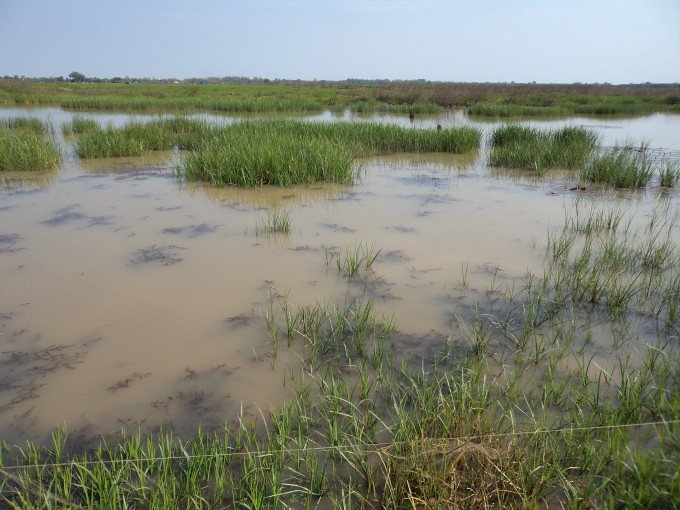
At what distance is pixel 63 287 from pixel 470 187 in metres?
5.99

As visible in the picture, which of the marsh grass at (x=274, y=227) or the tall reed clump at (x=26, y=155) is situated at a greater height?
the tall reed clump at (x=26, y=155)

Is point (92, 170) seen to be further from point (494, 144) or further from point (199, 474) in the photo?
point (494, 144)

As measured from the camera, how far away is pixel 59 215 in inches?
212

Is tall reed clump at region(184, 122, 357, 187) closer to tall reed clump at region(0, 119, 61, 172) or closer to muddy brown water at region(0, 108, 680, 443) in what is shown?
muddy brown water at region(0, 108, 680, 443)

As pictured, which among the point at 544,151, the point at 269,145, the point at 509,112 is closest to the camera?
the point at 269,145

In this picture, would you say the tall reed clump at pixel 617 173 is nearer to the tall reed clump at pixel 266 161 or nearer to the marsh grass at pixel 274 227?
the tall reed clump at pixel 266 161

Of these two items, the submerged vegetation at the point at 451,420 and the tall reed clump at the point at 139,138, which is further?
the tall reed clump at the point at 139,138

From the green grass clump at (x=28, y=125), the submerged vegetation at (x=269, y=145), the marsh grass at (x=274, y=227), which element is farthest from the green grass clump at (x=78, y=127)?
the marsh grass at (x=274, y=227)

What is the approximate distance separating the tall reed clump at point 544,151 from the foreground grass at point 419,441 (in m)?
6.53

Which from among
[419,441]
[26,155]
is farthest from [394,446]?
[26,155]

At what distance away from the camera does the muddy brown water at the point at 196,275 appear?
2303mm

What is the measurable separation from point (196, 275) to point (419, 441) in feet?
8.41

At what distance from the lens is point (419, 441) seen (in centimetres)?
181

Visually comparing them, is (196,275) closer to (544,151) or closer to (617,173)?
(617,173)
